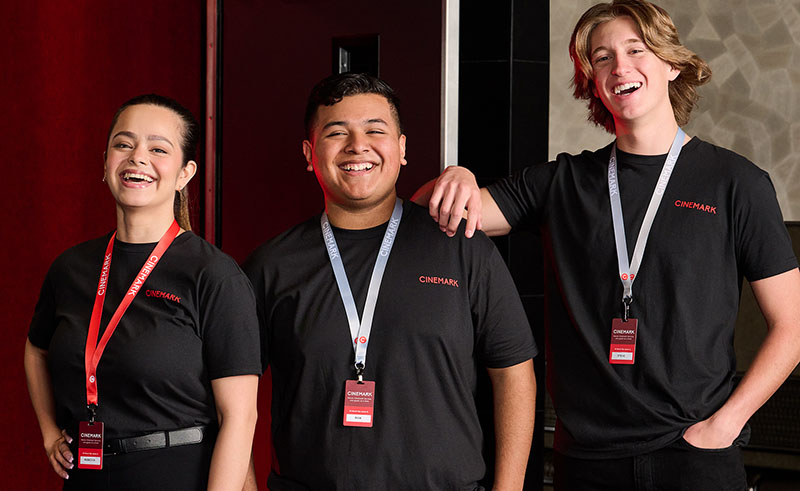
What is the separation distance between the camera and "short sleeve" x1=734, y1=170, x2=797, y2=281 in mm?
1800

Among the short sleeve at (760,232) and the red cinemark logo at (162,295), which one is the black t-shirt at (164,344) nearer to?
the red cinemark logo at (162,295)

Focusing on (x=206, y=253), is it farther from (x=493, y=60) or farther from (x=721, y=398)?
(x=721, y=398)

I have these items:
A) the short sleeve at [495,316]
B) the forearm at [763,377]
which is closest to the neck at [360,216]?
the short sleeve at [495,316]

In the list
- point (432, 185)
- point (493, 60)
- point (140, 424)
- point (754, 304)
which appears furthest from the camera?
point (754, 304)

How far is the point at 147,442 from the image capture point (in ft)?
5.39

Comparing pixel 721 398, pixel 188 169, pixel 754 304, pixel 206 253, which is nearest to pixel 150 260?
pixel 206 253

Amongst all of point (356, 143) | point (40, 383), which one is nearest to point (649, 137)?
point (356, 143)

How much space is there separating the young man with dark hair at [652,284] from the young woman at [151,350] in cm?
53

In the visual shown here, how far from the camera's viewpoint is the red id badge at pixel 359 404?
169cm

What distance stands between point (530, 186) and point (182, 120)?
33.4 inches

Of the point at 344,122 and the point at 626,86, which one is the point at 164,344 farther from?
the point at 626,86

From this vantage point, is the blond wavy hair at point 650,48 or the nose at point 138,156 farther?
the blond wavy hair at point 650,48

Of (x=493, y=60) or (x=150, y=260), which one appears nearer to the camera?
(x=150, y=260)

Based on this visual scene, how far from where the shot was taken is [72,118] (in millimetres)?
2668
